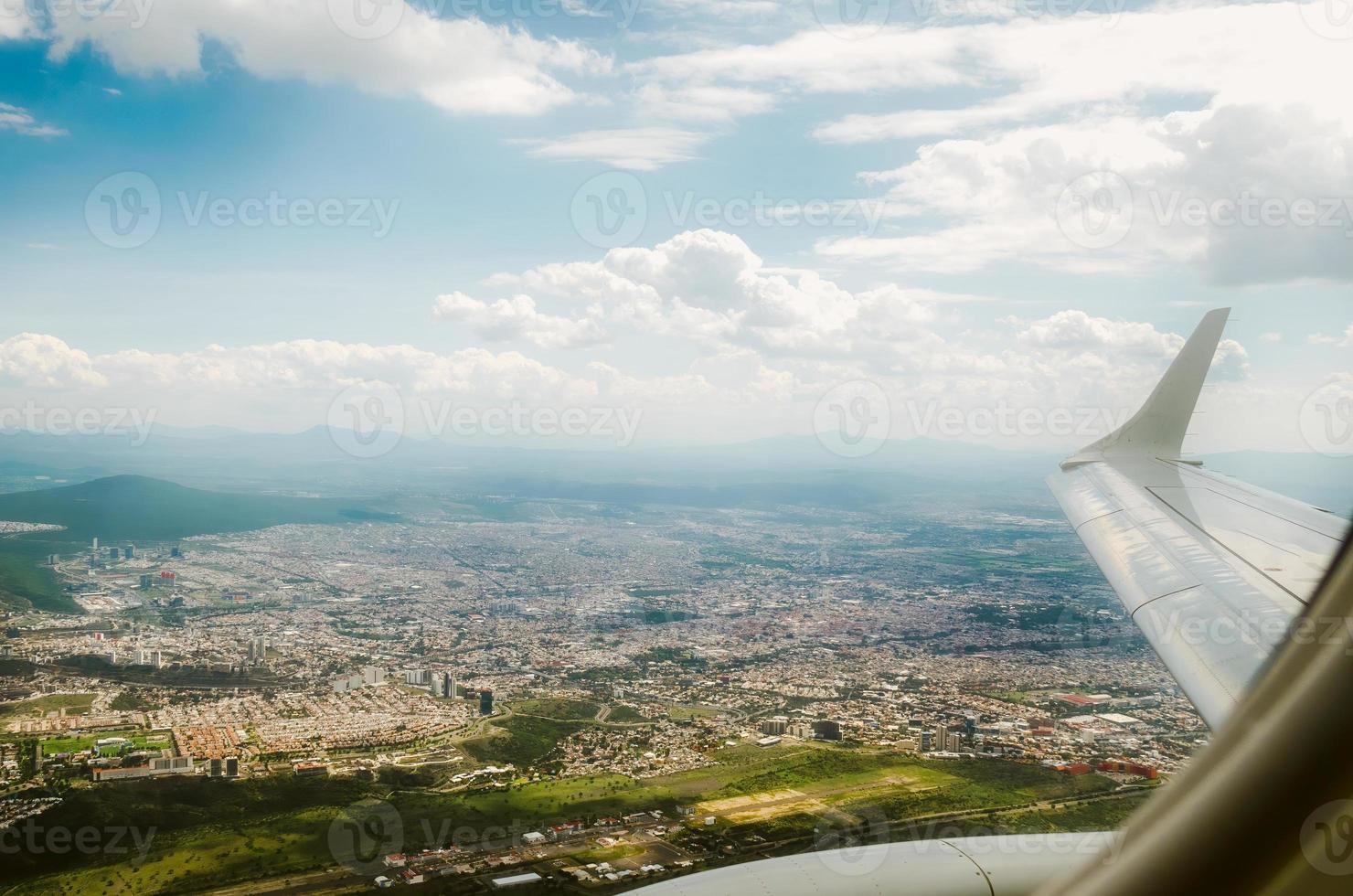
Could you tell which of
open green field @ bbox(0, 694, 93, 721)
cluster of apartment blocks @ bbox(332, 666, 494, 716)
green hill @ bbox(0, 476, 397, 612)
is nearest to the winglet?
cluster of apartment blocks @ bbox(332, 666, 494, 716)

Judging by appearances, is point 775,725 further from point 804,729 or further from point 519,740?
point 519,740

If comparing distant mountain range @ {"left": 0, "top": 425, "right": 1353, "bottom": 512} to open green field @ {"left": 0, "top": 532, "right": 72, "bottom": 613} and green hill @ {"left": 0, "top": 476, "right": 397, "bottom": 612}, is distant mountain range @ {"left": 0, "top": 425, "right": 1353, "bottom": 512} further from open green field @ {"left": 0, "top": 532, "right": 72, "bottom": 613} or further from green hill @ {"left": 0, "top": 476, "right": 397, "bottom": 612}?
open green field @ {"left": 0, "top": 532, "right": 72, "bottom": 613}

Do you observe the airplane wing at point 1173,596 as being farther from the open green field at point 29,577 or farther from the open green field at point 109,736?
the open green field at point 29,577

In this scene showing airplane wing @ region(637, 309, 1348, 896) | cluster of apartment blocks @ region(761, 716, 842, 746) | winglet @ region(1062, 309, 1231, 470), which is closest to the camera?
airplane wing @ region(637, 309, 1348, 896)

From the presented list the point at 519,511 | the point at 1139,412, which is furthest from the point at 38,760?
the point at 519,511

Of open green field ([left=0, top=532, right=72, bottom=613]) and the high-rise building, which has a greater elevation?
open green field ([left=0, top=532, right=72, bottom=613])

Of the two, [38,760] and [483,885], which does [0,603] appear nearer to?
[38,760]

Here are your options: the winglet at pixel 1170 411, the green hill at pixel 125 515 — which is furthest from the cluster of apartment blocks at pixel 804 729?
the green hill at pixel 125 515
